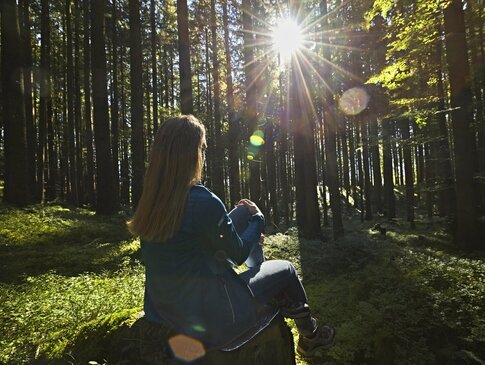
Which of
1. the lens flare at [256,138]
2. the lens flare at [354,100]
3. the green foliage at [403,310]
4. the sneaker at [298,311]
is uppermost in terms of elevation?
the lens flare at [354,100]

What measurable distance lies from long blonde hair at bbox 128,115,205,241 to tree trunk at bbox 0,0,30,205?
39.1ft

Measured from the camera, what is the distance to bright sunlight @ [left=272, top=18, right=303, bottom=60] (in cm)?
1602

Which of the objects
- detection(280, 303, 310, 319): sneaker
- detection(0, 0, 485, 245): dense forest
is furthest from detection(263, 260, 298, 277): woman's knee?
detection(0, 0, 485, 245): dense forest

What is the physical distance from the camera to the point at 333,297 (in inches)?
285

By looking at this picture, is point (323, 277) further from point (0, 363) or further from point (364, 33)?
point (364, 33)

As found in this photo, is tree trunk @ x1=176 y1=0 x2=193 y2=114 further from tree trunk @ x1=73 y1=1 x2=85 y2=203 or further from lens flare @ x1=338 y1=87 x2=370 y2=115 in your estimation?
lens flare @ x1=338 y1=87 x2=370 y2=115

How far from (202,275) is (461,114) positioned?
395 inches

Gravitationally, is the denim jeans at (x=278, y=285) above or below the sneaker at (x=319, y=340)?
above

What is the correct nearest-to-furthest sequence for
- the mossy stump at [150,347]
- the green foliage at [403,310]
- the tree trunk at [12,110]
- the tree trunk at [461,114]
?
the mossy stump at [150,347] → the green foliage at [403,310] → the tree trunk at [461,114] → the tree trunk at [12,110]

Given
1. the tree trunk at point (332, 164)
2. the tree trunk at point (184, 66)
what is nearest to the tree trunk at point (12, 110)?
the tree trunk at point (184, 66)

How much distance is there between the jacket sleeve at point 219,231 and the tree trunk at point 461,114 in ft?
31.2

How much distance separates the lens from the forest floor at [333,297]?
198 inches

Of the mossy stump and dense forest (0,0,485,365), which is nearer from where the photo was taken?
the mossy stump

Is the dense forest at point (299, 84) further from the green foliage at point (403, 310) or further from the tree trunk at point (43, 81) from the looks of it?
the green foliage at point (403, 310)
